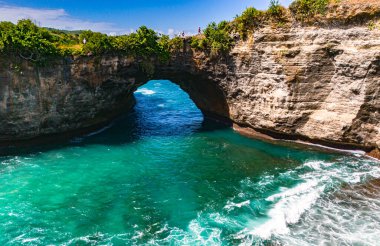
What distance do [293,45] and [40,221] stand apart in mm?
28856

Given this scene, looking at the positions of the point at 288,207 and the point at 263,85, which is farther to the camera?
the point at 263,85

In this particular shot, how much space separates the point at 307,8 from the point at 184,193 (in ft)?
74.0

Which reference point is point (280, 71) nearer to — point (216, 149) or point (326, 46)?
point (326, 46)

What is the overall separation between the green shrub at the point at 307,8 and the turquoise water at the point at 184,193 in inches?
563

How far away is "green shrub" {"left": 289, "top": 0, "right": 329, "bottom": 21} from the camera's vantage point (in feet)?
104

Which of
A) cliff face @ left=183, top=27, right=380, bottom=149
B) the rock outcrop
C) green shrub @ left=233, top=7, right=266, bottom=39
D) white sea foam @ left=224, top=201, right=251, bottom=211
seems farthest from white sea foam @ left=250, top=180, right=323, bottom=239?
green shrub @ left=233, top=7, right=266, bottom=39

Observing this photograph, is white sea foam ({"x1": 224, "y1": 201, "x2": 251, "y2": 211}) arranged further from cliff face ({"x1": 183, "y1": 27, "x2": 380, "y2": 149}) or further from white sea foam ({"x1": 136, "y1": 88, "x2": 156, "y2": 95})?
white sea foam ({"x1": 136, "y1": 88, "x2": 156, "y2": 95})

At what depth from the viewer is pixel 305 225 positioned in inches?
876

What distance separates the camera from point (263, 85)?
3631 centimetres

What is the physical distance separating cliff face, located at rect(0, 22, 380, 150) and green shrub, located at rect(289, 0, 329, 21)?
53.9 inches

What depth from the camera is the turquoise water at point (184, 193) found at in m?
21.5

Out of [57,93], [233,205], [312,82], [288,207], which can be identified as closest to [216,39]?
[312,82]

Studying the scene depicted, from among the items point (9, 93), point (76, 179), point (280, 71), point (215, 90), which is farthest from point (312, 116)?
point (9, 93)

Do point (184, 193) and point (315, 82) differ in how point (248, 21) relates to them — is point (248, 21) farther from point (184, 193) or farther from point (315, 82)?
point (184, 193)
